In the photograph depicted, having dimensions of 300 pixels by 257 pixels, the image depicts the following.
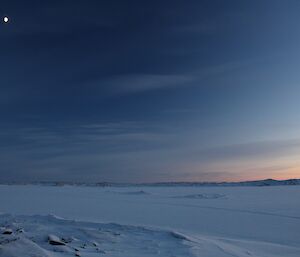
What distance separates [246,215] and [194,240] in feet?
24.1

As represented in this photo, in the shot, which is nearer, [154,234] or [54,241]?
[54,241]

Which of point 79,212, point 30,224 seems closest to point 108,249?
point 30,224

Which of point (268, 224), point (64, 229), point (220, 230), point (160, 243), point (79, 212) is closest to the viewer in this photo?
point (160, 243)

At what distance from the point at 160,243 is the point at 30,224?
12.4 ft

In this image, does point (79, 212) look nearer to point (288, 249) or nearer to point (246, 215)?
point (246, 215)

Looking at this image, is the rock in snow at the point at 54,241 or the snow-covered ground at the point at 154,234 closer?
the snow-covered ground at the point at 154,234

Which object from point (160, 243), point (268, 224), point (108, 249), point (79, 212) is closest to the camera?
point (108, 249)

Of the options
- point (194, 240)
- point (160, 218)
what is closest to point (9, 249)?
point (194, 240)

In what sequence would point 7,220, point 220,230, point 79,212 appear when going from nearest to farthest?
point 7,220 → point 220,230 → point 79,212

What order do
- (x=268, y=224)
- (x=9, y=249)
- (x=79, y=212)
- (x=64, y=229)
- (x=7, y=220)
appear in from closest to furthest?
(x=9, y=249) < (x=64, y=229) < (x=7, y=220) < (x=268, y=224) < (x=79, y=212)

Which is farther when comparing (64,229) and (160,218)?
(160,218)

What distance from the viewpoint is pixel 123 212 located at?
1769cm

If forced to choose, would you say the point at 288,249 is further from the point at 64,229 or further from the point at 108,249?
the point at 64,229

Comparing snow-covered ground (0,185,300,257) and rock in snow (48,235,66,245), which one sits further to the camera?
rock in snow (48,235,66,245)
